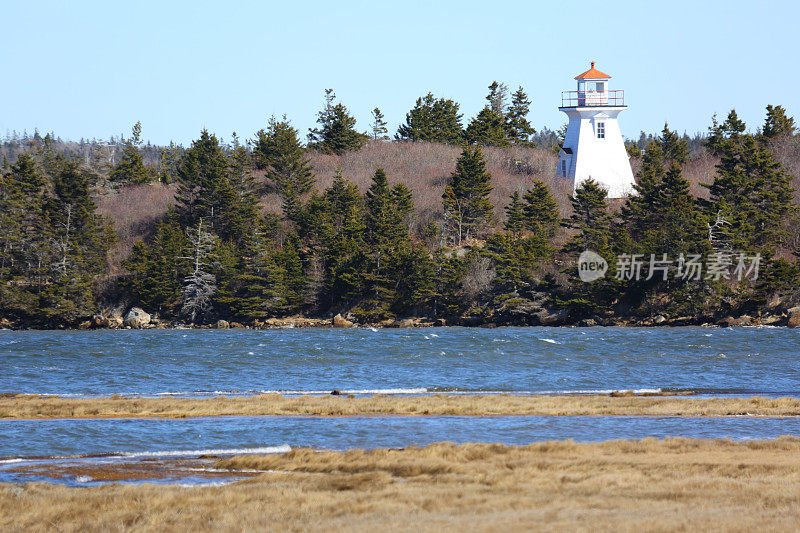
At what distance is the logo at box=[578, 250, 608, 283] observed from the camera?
198 ft

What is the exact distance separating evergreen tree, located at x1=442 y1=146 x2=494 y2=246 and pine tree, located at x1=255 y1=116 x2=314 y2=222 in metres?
13.5

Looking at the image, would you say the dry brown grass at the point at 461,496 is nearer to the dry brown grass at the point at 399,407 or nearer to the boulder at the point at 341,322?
the dry brown grass at the point at 399,407

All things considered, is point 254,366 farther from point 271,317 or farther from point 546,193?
point 546,193

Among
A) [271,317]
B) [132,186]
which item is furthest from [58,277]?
[132,186]

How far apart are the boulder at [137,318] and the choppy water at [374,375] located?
23.7ft

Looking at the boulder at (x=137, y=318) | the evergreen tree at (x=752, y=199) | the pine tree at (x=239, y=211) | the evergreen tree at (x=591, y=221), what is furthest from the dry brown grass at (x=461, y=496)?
the pine tree at (x=239, y=211)

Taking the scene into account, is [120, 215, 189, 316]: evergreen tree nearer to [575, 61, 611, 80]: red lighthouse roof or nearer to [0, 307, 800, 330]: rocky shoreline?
[0, 307, 800, 330]: rocky shoreline

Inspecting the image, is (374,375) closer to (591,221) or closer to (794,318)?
(794,318)

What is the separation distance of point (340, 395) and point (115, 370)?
11.9m

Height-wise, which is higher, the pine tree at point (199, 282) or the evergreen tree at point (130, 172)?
the evergreen tree at point (130, 172)

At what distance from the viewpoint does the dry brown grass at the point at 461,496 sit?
10227mm

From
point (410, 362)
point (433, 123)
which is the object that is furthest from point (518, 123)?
point (410, 362)

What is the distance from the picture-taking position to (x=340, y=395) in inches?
1000

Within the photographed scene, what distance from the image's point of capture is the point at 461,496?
11836 millimetres
